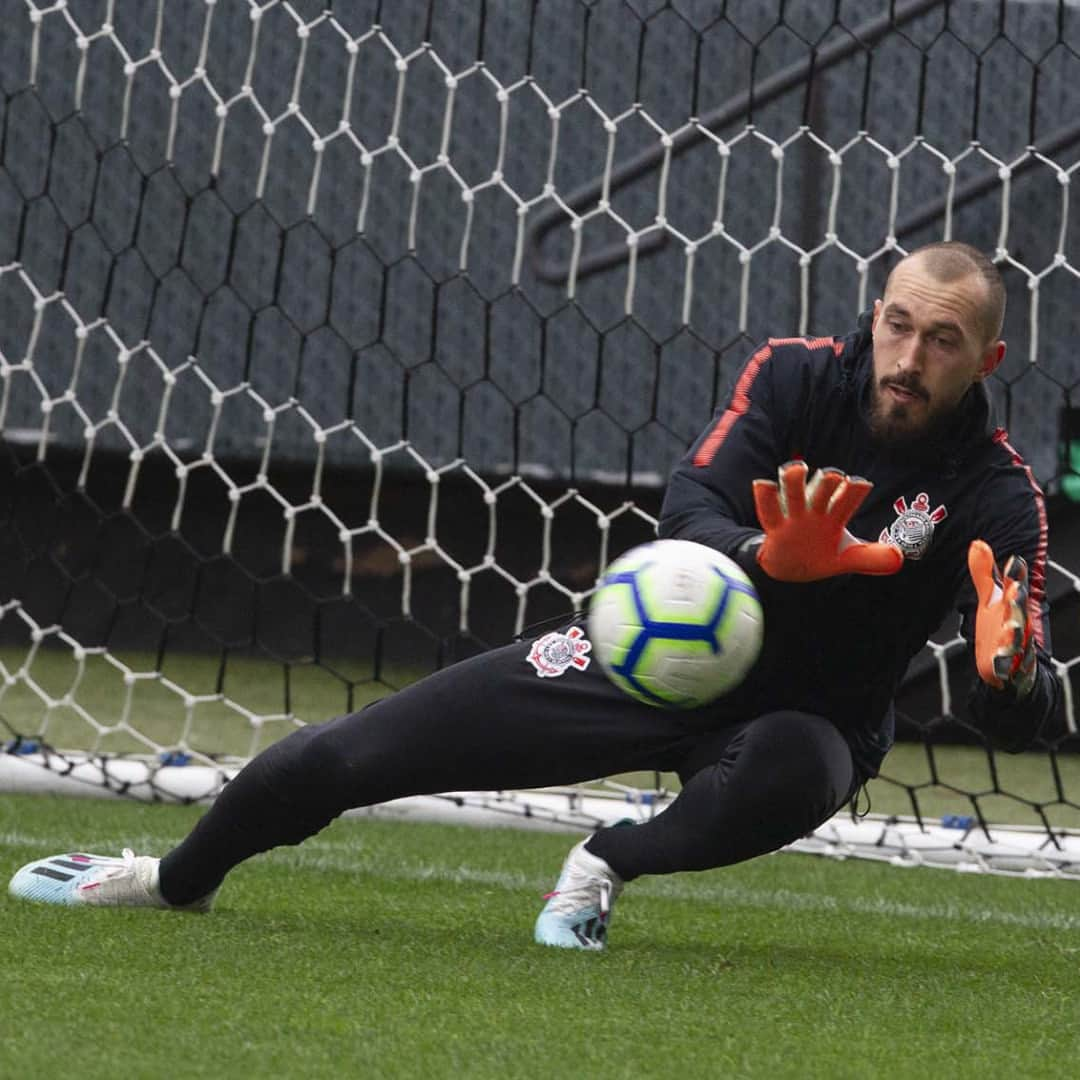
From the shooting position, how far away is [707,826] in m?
2.58

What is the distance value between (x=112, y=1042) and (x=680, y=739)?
1.02 metres

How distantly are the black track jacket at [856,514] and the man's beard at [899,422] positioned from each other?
0.7 inches

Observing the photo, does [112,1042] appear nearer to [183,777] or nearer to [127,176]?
[183,777]

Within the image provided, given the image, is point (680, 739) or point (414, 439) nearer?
point (680, 739)

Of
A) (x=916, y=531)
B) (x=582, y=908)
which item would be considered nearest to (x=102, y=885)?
(x=582, y=908)

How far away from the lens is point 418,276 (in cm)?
668

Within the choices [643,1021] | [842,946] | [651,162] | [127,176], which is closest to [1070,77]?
[651,162]

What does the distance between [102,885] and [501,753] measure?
638 millimetres

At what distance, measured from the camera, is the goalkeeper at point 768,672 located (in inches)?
102

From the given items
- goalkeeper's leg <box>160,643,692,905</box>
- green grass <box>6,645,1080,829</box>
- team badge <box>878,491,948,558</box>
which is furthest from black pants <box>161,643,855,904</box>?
green grass <box>6,645,1080,829</box>

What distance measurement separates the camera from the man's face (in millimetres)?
2600

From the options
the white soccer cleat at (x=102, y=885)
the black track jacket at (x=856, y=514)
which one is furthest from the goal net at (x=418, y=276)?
the black track jacket at (x=856, y=514)

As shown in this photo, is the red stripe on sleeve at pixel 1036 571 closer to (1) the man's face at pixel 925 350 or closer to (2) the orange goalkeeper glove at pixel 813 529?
(1) the man's face at pixel 925 350

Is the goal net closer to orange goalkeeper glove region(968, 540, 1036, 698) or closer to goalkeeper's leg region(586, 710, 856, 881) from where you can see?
goalkeeper's leg region(586, 710, 856, 881)
